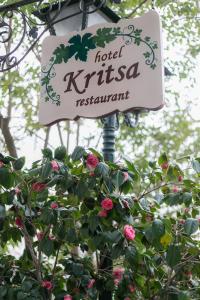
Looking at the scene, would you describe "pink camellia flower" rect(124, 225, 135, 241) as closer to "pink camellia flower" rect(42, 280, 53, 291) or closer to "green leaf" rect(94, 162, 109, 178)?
"green leaf" rect(94, 162, 109, 178)

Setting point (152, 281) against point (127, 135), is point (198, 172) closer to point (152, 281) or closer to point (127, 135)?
point (152, 281)

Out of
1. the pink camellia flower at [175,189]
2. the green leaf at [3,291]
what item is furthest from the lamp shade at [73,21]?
the green leaf at [3,291]

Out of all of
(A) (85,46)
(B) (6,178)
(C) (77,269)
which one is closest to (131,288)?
(C) (77,269)

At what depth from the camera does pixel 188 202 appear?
5.84ft

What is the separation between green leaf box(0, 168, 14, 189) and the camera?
1680mm

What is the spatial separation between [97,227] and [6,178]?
0.41m

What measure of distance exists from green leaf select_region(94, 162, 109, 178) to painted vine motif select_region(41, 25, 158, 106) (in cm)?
33

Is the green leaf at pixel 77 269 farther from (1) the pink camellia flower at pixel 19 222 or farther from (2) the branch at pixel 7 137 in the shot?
(2) the branch at pixel 7 137

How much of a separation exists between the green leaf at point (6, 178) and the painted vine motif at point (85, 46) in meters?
0.35

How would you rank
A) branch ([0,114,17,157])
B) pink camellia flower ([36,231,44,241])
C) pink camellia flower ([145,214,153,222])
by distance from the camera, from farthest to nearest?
branch ([0,114,17,157]), pink camellia flower ([36,231,44,241]), pink camellia flower ([145,214,153,222])

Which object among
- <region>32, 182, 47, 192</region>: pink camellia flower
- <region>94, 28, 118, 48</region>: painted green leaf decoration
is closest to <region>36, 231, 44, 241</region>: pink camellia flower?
<region>32, 182, 47, 192</region>: pink camellia flower

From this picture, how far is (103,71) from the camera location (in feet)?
5.57

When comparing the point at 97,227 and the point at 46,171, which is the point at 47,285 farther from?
the point at 46,171

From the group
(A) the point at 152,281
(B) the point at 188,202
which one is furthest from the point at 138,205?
(A) the point at 152,281
